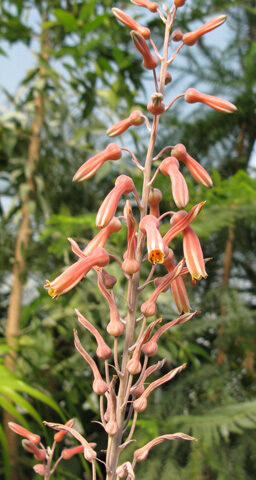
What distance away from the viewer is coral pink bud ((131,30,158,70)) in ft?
1.52

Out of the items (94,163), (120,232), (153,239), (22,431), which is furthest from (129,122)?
(120,232)

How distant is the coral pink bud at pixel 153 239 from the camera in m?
0.38

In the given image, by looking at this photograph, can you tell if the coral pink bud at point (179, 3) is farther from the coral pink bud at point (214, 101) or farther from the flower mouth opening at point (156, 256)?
the flower mouth opening at point (156, 256)

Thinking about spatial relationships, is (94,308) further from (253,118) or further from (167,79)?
(253,118)

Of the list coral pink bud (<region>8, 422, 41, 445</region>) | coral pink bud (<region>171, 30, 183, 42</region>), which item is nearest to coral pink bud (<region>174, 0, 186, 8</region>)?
coral pink bud (<region>171, 30, 183, 42</region>)

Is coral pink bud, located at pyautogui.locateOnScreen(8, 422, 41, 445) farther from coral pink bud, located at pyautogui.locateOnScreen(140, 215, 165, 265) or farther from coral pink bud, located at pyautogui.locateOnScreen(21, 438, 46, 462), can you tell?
coral pink bud, located at pyautogui.locateOnScreen(140, 215, 165, 265)

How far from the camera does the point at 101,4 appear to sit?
6.08 feet

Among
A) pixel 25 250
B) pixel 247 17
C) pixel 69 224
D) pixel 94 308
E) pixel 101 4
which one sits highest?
pixel 101 4

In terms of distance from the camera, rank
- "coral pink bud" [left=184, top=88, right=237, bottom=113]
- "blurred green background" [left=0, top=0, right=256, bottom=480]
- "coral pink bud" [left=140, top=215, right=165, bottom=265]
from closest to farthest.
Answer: "coral pink bud" [left=140, top=215, right=165, bottom=265]
"coral pink bud" [left=184, top=88, right=237, bottom=113]
"blurred green background" [left=0, top=0, right=256, bottom=480]

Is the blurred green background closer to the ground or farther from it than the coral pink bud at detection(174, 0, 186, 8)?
closer to the ground

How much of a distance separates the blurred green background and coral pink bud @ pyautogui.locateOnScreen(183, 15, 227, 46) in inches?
25.5

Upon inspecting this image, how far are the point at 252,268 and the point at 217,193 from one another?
645mm

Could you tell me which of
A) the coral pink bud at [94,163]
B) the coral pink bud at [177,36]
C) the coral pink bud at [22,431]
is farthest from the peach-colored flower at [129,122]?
the coral pink bud at [22,431]

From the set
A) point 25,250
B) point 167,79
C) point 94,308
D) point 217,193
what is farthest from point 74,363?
point 167,79
